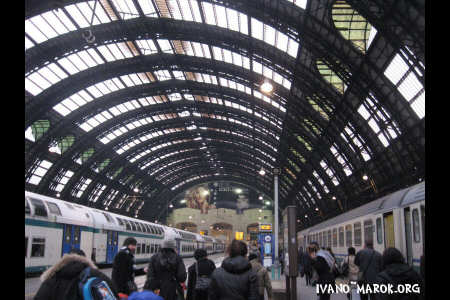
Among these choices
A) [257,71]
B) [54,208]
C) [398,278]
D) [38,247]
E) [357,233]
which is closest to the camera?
[398,278]

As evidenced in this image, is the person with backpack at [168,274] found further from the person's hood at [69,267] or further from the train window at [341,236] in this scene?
the train window at [341,236]

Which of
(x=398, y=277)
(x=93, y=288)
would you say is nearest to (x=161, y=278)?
(x=398, y=277)

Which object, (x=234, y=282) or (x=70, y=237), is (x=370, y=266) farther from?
(x=70, y=237)

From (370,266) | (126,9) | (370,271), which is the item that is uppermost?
(126,9)

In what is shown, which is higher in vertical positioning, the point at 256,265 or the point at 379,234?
the point at 379,234

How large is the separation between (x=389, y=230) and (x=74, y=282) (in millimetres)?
15011

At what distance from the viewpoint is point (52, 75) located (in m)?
38.0

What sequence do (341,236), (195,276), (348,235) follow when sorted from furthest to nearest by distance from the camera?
1. (341,236)
2. (348,235)
3. (195,276)

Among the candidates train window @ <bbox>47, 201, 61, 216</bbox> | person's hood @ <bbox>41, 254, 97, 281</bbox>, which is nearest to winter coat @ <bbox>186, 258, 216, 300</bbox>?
person's hood @ <bbox>41, 254, 97, 281</bbox>

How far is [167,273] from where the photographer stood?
763cm

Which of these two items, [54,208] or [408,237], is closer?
[408,237]

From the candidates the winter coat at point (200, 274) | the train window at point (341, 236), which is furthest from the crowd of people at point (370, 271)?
the train window at point (341, 236)

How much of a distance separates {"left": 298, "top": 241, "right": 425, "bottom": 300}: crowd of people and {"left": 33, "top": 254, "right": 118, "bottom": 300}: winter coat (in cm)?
357

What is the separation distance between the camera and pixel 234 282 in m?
5.25
